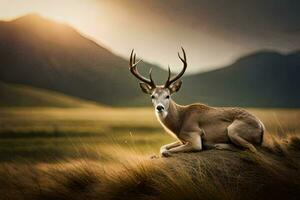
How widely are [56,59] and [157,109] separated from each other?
117 meters

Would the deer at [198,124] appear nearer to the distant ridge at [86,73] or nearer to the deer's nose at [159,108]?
the deer's nose at [159,108]

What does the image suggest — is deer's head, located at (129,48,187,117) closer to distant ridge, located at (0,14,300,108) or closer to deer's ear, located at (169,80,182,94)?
deer's ear, located at (169,80,182,94)

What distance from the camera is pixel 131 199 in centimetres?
688

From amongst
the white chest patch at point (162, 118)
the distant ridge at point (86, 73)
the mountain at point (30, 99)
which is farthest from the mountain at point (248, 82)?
the white chest patch at point (162, 118)

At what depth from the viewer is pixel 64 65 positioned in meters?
122

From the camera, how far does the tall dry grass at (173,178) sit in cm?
657

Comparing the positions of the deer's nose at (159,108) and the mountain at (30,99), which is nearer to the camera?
the deer's nose at (159,108)

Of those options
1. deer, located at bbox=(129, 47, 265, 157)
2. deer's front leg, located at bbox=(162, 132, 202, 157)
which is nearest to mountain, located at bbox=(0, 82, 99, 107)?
deer, located at bbox=(129, 47, 265, 157)

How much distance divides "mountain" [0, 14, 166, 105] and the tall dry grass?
92.8m

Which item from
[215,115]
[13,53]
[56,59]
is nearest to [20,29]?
[13,53]

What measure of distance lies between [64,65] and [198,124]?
117m

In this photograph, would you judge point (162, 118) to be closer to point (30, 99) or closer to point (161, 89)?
point (161, 89)

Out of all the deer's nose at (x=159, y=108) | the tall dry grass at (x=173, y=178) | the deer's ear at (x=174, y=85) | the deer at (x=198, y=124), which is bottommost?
the tall dry grass at (x=173, y=178)

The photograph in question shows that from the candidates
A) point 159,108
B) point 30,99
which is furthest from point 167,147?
point 30,99
